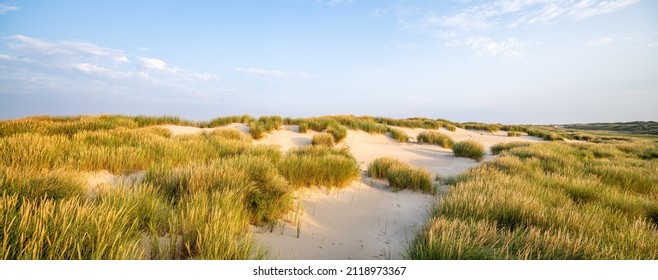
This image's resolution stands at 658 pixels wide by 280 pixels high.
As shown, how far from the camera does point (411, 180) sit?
5668 millimetres

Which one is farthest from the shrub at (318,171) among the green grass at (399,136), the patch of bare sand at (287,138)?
the green grass at (399,136)

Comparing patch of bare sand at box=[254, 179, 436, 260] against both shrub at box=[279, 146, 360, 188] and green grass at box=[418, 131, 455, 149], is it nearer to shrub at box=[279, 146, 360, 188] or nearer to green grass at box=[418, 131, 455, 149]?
shrub at box=[279, 146, 360, 188]

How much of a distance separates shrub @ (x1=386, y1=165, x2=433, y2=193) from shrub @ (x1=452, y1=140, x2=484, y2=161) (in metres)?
5.85

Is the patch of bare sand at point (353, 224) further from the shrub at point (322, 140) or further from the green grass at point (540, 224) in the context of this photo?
the shrub at point (322, 140)

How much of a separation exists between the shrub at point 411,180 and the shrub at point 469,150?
5.85 metres

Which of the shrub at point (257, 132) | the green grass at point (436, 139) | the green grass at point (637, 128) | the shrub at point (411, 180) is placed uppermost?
the green grass at point (637, 128)

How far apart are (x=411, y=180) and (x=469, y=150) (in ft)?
20.6

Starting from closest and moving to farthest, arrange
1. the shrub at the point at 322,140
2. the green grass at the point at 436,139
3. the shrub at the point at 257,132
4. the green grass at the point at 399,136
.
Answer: the shrub at the point at 322,140, the shrub at the point at 257,132, the green grass at the point at 436,139, the green grass at the point at 399,136

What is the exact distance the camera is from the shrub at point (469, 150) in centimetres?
1076

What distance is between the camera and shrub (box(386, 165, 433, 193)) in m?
5.58

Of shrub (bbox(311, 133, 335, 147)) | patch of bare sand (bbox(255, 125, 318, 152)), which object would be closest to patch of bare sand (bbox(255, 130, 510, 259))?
shrub (bbox(311, 133, 335, 147))

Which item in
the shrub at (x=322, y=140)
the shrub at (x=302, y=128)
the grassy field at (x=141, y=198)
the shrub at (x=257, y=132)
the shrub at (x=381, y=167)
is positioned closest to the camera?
the grassy field at (x=141, y=198)

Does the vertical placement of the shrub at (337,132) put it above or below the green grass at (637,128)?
below
